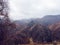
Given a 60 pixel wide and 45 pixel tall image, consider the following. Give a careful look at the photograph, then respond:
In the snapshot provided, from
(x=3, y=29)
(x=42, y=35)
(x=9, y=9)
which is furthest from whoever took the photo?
(x=42, y=35)

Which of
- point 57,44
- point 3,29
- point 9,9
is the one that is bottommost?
point 57,44

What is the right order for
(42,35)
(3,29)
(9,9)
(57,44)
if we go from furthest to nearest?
(42,35) → (9,9) → (3,29) → (57,44)

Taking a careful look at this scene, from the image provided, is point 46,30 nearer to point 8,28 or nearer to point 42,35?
point 42,35

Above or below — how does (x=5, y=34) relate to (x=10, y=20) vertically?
below

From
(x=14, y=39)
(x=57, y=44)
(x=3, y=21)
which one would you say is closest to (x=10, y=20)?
(x=3, y=21)

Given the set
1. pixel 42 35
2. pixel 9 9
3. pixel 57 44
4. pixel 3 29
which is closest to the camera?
pixel 57 44

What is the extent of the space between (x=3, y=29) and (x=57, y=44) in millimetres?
4442

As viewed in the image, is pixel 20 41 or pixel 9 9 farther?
pixel 9 9

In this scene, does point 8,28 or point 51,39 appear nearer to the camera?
point 8,28

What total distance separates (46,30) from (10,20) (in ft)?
12.4

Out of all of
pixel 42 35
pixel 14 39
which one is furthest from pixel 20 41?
pixel 42 35

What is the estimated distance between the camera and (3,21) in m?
16.2

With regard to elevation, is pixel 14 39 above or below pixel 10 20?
below

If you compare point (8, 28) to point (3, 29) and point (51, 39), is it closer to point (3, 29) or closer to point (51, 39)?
point (3, 29)
